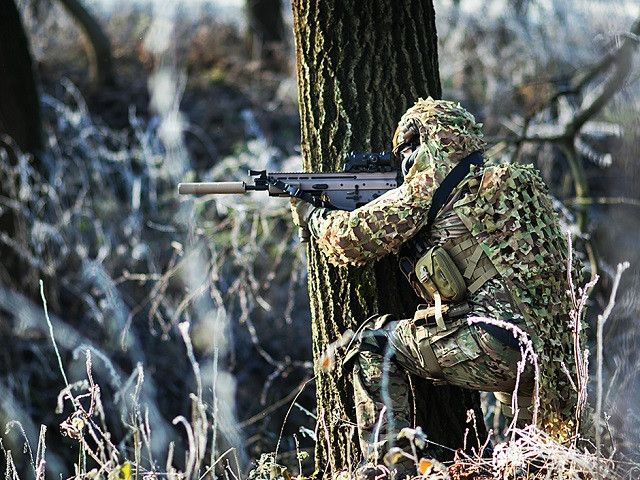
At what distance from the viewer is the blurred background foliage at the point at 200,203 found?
726 cm

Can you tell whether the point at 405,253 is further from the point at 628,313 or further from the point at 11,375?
the point at 11,375

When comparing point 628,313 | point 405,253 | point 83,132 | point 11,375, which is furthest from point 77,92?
point 405,253

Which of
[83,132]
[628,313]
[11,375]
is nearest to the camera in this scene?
[628,313]

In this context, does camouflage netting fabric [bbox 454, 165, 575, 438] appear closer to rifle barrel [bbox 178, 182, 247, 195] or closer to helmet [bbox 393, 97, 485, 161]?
helmet [bbox 393, 97, 485, 161]

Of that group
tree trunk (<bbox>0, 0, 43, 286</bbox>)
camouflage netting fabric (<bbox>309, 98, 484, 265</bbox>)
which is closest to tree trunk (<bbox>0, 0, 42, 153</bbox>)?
tree trunk (<bbox>0, 0, 43, 286</bbox>)

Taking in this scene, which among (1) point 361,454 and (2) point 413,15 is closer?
(1) point 361,454

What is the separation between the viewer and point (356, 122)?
4.64 m

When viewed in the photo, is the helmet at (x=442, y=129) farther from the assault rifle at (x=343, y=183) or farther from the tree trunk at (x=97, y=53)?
the tree trunk at (x=97, y=53)

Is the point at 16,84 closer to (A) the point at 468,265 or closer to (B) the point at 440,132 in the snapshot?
(B) the point at 440,132

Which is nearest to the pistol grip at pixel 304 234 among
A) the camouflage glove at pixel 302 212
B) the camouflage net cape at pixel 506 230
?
the camouflage glove at pixel 302 212

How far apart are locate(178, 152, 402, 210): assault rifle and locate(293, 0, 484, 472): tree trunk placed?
219mm

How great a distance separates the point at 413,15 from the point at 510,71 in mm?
7668

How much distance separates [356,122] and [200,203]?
3023 millimetres

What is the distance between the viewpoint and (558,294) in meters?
4.08
